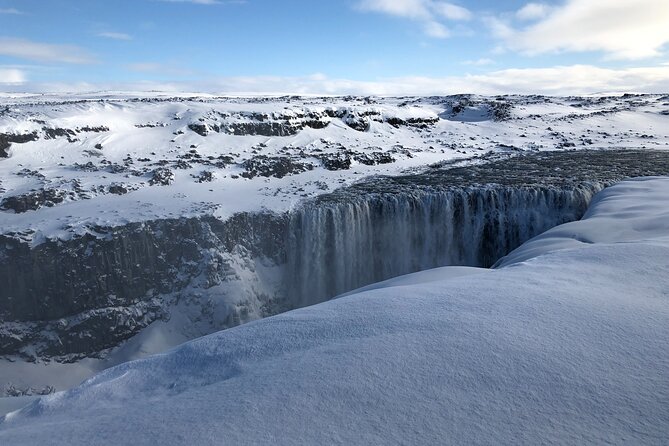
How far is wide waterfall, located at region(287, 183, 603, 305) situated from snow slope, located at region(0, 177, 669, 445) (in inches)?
529

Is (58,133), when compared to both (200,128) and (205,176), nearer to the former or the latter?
(200,128)

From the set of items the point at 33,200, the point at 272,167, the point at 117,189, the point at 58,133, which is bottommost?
the point at 33,200

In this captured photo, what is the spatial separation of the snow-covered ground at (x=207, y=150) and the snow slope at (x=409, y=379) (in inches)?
578

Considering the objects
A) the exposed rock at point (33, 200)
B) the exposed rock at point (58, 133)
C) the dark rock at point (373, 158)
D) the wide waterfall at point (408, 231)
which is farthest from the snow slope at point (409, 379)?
the exposed rock at point (58, 133)

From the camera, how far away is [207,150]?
25.8 metres

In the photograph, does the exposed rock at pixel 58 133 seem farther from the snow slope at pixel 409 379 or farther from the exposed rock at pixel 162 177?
the snow slope at pixel 409 379

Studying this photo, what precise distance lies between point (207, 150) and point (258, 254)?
933 cm

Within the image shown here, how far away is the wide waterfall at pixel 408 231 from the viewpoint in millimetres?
19344

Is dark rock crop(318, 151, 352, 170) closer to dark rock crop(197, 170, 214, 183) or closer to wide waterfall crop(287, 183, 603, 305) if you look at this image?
wide waterfall crop(287, 183, 603, 305)

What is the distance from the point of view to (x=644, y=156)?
86.4ft

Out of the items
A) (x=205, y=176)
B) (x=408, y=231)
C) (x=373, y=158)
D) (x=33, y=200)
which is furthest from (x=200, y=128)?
(x=408, y=231)

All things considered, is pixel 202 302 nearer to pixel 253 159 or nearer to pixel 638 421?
pixel 253 159

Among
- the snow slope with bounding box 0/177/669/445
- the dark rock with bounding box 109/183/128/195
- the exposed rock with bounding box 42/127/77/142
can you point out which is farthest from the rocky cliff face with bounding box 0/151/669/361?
the snow slope with bounding box 0/177/669/445

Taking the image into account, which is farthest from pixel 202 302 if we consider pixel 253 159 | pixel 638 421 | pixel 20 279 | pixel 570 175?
pixel 570 175
